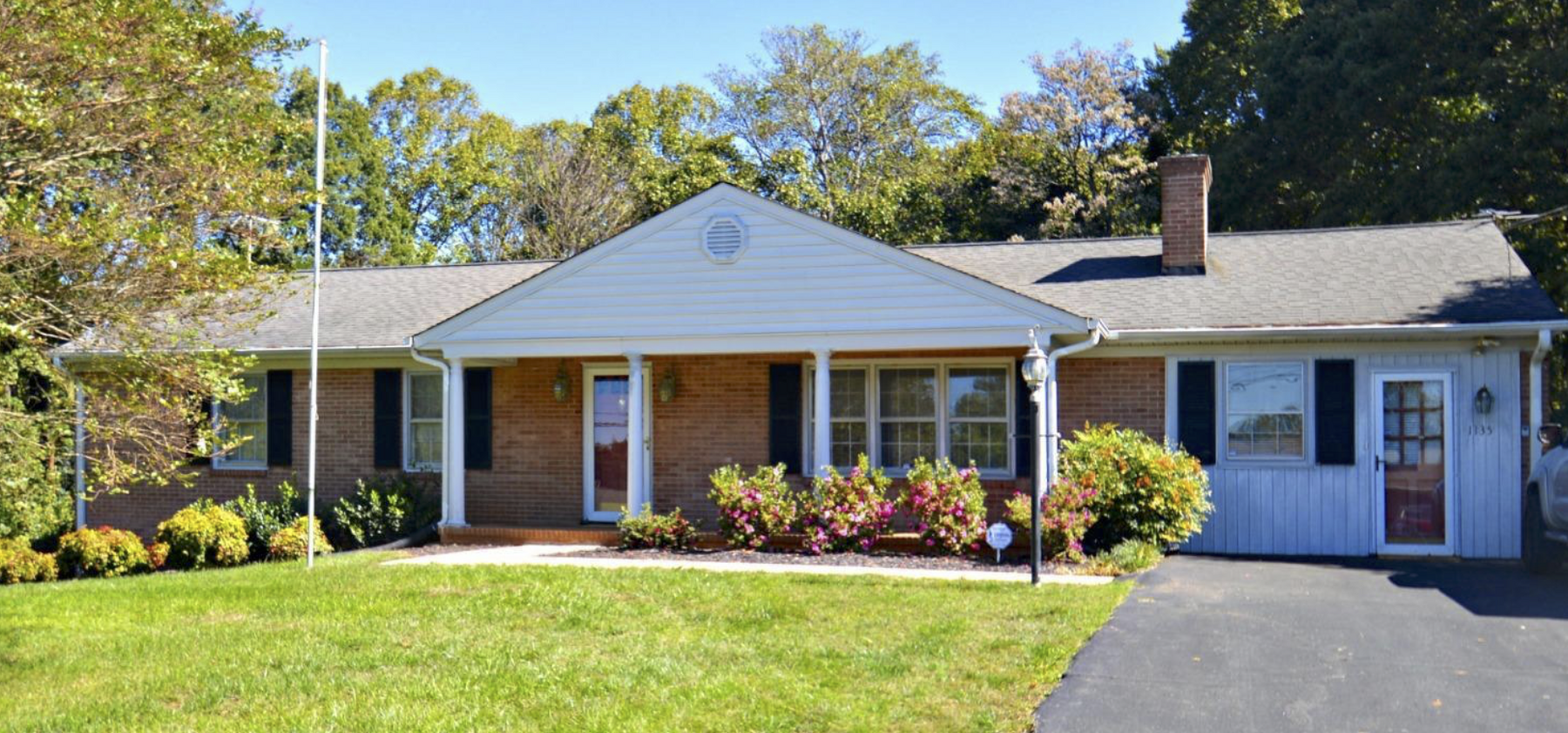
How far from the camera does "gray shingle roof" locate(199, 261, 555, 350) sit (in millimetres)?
17891

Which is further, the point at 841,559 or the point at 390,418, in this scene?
the point at 390,418

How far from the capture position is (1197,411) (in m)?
14.9

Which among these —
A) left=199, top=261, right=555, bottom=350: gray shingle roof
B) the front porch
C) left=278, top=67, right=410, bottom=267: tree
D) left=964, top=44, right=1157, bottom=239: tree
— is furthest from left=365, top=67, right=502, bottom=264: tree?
the front porch

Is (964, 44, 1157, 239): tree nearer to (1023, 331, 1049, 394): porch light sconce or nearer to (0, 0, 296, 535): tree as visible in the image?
(1023, 331, 1049, 394): porch light sconce

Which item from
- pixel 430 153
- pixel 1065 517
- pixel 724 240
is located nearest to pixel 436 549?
pixel 724 240

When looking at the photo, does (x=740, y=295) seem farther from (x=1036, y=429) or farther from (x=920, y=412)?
(x=1036, y=429)

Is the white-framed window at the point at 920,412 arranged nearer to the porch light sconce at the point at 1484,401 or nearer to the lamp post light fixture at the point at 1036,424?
the lamp post light fixture at the point at 1036,424

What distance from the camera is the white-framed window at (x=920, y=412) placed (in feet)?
52.0

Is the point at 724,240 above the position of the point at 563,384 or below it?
above

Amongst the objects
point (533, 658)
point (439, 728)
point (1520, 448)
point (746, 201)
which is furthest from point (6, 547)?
point (1520, 448)

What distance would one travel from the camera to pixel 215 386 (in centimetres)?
959

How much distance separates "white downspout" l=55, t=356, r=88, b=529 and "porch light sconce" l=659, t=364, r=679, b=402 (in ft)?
20.0

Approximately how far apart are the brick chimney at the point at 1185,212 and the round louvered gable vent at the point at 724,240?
200 inches

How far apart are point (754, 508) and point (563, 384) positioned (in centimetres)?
350
